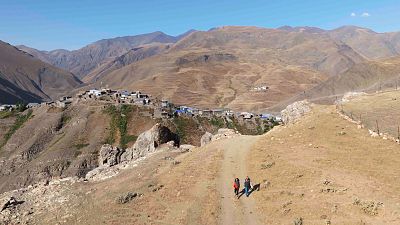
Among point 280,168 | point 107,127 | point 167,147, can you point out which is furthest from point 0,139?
point 280,168

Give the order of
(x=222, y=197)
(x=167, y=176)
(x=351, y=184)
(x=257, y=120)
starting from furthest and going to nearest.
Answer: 1. (x=257, y=120)
2. (x=167, y=176)
3. (x=222, y=197)
4. (x=351, y=184)

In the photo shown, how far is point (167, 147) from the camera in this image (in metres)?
60.9

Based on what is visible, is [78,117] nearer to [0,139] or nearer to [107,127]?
[107,127]

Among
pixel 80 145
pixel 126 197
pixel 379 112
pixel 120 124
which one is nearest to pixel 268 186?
pixel 126 197

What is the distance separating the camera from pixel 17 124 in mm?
151125

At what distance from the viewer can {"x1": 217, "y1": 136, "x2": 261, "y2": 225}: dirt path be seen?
32625mm

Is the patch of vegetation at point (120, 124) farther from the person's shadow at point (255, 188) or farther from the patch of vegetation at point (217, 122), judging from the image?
the person's shadow at point (255, 188)

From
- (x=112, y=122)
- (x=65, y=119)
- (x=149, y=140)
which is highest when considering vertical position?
(x=149, y=140)

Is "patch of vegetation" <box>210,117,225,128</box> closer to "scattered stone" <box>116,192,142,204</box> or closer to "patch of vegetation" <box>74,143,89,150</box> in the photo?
"patch of vegetation" <box>74,143,89,150</box>

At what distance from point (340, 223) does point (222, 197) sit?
1097 cm

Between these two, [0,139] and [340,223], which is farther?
[0,139]

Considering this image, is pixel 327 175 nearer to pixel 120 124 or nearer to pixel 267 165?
pixel 267 165

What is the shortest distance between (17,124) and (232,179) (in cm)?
13008

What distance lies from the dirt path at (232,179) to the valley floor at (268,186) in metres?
0.08
